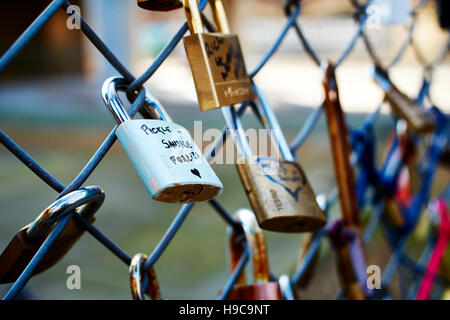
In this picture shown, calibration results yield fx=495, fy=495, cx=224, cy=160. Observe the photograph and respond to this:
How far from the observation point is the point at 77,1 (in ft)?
22.9

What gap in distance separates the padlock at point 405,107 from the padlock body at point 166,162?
35 cm

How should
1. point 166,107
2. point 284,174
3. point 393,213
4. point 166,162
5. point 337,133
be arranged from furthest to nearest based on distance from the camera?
point 166,107, point 393,213, point 337,133, point 284,174, point 166,162

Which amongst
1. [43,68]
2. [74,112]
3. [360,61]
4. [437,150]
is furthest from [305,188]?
[43,68]

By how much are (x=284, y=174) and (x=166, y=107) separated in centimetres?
467

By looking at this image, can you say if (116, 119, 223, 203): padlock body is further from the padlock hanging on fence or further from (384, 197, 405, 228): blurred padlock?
(384, 197, 405, 228): blurred padlock

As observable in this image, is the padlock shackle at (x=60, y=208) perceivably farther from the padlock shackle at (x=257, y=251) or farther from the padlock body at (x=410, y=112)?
the padlock body at (x=410, y=112)

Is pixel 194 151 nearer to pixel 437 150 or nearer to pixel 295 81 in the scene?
pixel 437 150

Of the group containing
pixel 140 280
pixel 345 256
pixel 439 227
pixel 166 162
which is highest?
pixel 166 162

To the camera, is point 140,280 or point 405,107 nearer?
point 140,280

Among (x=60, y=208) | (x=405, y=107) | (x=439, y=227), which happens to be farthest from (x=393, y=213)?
(x=60, y=208)

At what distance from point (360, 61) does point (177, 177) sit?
8046 millimetres

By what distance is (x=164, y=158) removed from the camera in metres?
0.31

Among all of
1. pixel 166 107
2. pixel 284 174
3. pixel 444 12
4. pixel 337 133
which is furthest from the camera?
pixel 166 107

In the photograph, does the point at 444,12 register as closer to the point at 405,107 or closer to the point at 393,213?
the point at 405,107
